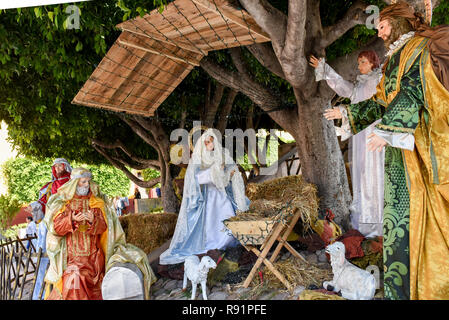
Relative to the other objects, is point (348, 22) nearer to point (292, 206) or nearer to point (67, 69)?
point (292, 206)

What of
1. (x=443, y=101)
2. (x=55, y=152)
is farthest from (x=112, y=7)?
(x=55, y=152)

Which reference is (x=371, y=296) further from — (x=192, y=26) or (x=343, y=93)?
(x=192, y=26)

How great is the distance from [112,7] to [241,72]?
2.20 metres

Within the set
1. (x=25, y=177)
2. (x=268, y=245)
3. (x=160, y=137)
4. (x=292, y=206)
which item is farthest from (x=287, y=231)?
(x=25, y=177)

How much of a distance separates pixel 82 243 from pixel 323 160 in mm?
Result: 3594

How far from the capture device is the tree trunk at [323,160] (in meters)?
5.64

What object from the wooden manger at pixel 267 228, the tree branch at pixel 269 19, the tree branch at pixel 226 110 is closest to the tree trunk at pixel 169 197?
the tree branch at pixel 226 110

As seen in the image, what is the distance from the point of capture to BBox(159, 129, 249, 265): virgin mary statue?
18.2 feet

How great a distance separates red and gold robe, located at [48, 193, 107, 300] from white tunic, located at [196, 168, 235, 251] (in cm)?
169

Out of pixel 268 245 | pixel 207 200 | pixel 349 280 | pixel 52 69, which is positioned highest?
pixel 52 69

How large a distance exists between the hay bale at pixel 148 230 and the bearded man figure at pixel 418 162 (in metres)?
5.38

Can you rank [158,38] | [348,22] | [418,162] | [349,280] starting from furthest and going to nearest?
1. [158,38]
2. [348,22]
3. [349,280]
4. [418,162]

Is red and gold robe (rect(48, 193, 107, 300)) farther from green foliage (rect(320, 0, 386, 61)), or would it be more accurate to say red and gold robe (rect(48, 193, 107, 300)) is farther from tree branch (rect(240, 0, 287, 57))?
green foliage (rect(320, 0, 386, 61))

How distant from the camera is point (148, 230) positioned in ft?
24.7
